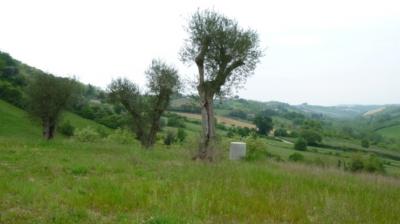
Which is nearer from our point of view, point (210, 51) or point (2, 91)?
point (210, 51)

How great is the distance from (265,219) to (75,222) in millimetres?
3411

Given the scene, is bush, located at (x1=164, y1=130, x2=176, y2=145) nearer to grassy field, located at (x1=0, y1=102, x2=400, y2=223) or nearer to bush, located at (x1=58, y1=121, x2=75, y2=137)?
bush, located at (x1=58, y1=121, x2=75, y2=137)

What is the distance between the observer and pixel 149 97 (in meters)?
32.8

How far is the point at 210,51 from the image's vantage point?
18.3 meters

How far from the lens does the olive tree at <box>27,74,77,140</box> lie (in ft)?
106

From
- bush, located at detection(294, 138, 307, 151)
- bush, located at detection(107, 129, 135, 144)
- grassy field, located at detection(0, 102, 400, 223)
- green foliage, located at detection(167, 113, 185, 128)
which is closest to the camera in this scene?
grassy field, located at detection(0, 102, 400, 223)

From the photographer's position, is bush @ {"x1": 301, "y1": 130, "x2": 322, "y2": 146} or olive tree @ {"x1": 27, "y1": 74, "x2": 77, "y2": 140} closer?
olive tree @ {"x1": 27, "y1": 74, "x2": 77, "y2": 140}

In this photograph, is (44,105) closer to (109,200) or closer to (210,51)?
(210,51)

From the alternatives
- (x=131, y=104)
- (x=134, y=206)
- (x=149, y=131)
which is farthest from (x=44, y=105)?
(x=134, y=206)

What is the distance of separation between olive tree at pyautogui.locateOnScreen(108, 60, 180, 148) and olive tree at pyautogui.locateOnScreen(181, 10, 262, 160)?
13.0m

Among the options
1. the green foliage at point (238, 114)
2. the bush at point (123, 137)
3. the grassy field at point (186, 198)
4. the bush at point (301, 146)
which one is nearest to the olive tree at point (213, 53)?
the grassy field at point (186, 198)

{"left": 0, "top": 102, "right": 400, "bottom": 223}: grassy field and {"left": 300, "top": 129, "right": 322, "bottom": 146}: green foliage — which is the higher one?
{"left": 0, "top": 102, "right": 400, "bottom": 223}: grassy field

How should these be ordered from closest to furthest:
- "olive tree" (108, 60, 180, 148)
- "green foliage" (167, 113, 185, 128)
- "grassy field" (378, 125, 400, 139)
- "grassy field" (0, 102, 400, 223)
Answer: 1. "grassy field" (0, 102, 400, 223)
2. "olive tree" (108, 60, 180, 148)
3. "green foliage" (167, 113, 185, 128)
4. "grassy field" (378, 125, 400, 139)

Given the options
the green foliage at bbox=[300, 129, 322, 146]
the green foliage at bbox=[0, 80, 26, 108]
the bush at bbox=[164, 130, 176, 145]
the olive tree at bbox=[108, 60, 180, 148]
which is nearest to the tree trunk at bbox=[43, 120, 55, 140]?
the olive tree at bbox=[108, 60, 180, 148]
